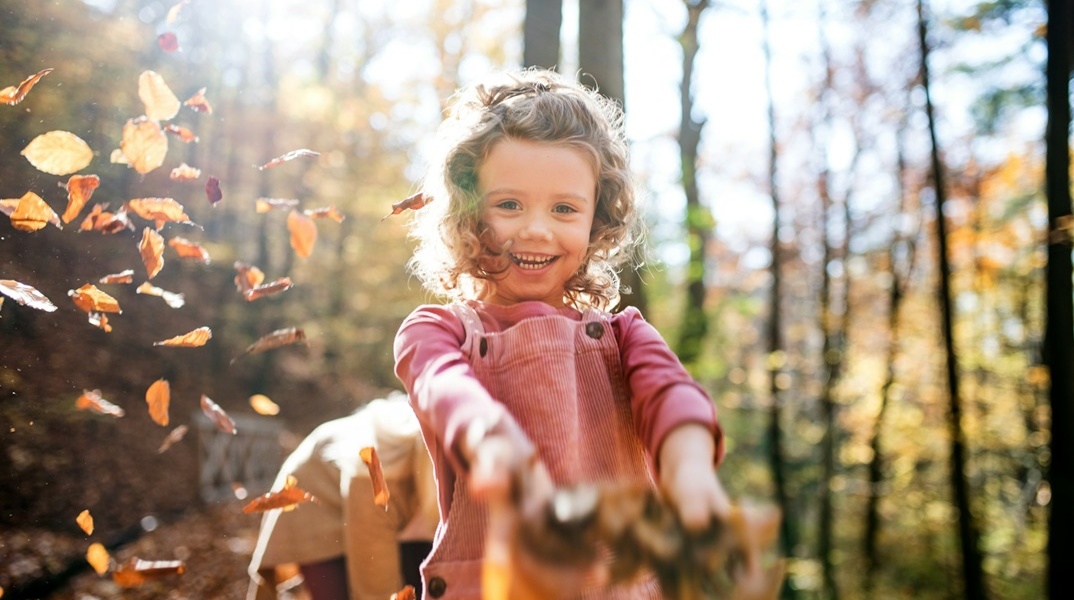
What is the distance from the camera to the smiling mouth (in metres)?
1.97

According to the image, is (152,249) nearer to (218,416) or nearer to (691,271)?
(218,416)

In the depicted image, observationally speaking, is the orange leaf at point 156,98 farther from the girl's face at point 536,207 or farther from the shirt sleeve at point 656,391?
the shirt sleeve at point 656,391

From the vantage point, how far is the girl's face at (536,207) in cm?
193

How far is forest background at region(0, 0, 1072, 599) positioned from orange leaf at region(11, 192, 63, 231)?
17.9 ft

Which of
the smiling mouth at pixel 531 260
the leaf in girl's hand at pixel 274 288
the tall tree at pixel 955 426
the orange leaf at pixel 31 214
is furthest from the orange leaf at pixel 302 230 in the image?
the tall tree at pixel 955 426

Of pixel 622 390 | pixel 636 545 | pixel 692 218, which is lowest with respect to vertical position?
pixel 636 545

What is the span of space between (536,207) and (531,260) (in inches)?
5.2

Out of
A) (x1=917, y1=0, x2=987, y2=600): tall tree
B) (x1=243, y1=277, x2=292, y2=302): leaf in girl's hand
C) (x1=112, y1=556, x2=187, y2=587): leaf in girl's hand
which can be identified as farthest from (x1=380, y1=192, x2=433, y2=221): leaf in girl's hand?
(x1=917, y1=0, x2=987, y2=600): tall tree

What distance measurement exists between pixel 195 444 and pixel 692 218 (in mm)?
7840

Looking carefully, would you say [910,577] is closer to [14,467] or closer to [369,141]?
[369,141]

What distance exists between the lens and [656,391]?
1641 mm

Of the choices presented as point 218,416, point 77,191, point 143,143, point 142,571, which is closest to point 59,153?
point 77,191

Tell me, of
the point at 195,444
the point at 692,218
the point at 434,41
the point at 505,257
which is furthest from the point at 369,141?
the point at 505,257

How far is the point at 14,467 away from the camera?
8.21 metres
